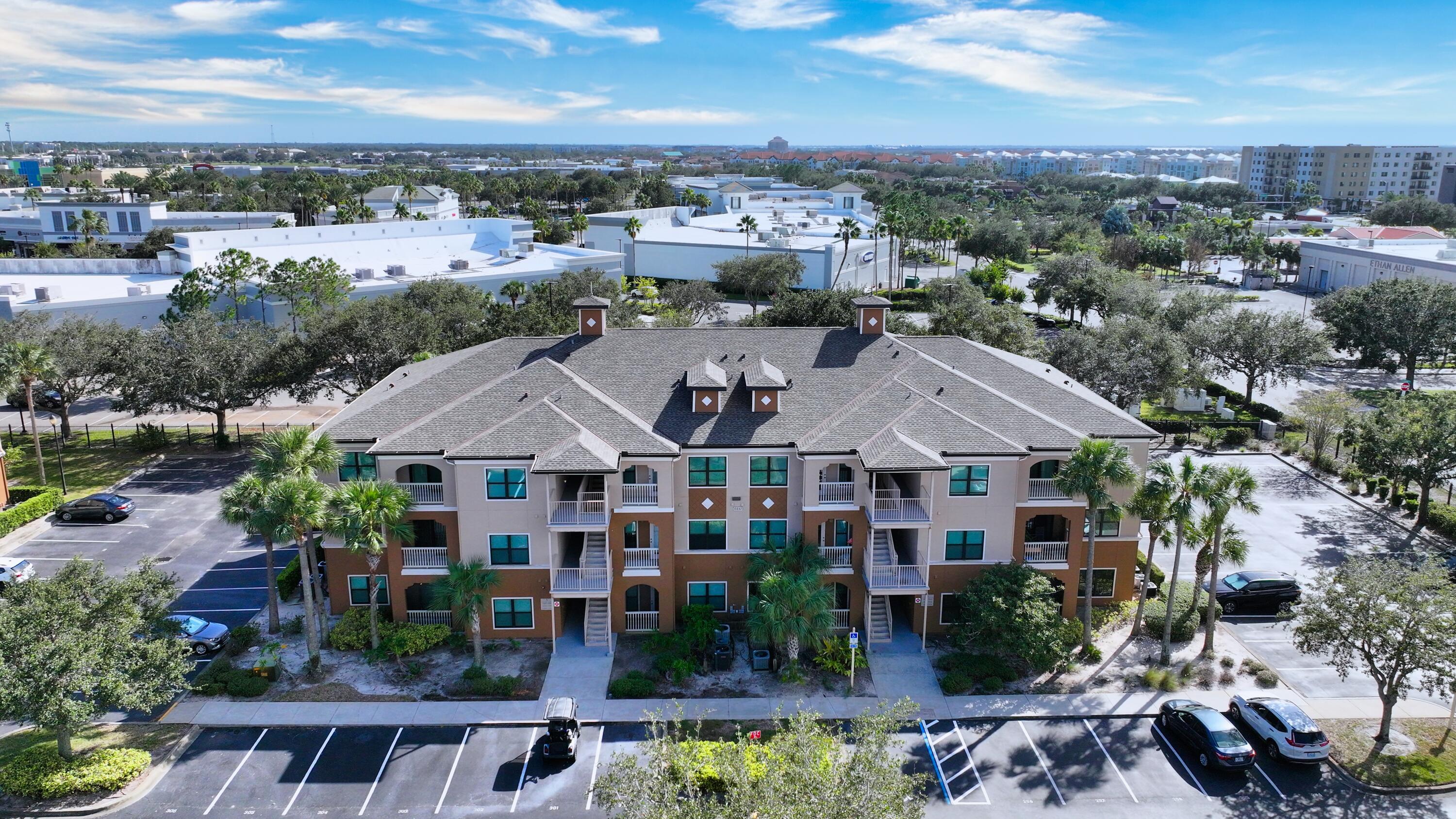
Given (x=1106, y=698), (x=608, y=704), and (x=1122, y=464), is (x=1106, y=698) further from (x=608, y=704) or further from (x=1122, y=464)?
(x=608, y=704)

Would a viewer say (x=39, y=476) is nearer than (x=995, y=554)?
No

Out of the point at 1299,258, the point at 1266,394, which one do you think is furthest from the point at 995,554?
the point at 1299,258

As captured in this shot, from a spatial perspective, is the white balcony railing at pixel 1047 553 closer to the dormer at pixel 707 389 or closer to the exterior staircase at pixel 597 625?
the dormer at pixel 707 389

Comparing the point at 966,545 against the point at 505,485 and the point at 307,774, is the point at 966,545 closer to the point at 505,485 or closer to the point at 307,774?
the point at 505,485

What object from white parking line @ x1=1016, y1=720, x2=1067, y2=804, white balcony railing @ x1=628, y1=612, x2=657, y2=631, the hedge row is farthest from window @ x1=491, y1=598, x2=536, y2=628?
the hedge row

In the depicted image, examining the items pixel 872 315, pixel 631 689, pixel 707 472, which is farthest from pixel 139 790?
pixel 872 315

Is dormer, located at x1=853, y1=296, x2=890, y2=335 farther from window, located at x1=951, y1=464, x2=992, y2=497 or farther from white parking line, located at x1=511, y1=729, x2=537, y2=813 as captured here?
white parking line, located at x1=511, y1=729, x2=537, y2=813
